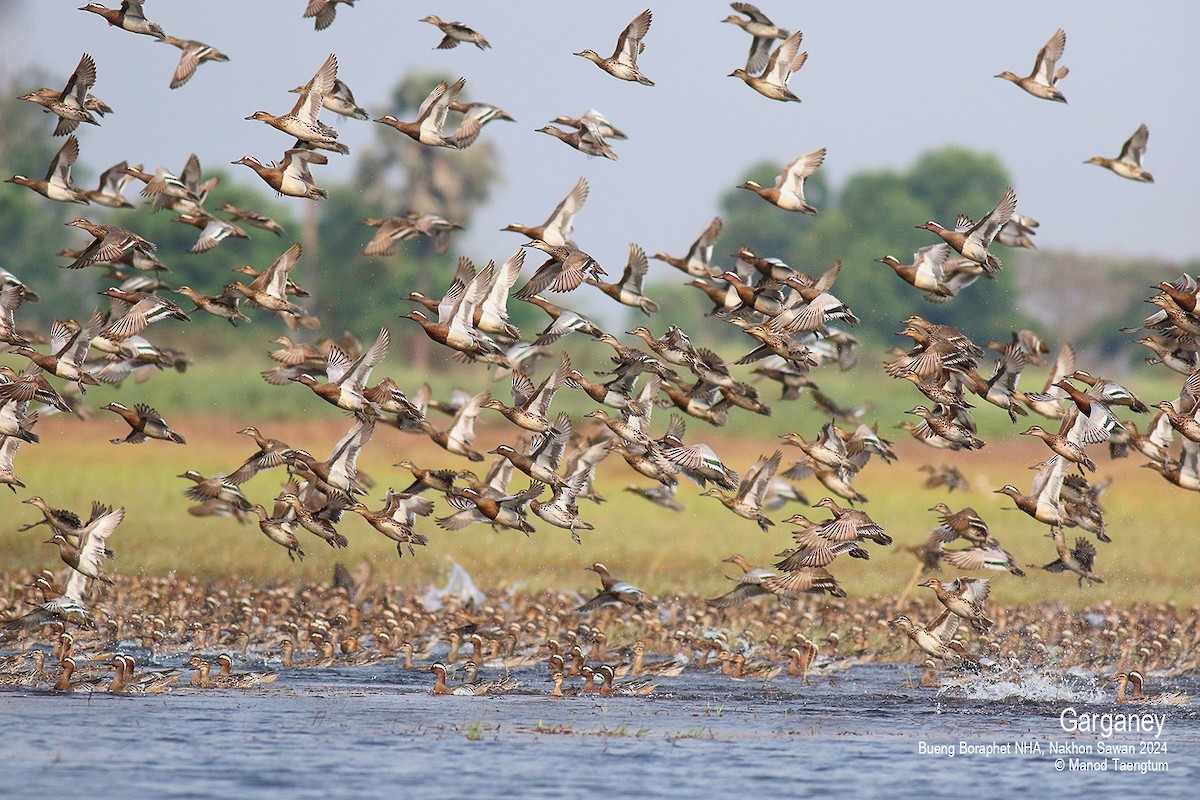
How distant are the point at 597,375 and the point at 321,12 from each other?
5.68 meters

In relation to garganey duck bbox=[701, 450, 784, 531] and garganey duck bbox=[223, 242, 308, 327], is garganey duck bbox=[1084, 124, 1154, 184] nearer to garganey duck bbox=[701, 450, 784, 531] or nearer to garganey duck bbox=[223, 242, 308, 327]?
garganey duck bbox=[701, 450, 784, 531]

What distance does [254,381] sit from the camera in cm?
4994

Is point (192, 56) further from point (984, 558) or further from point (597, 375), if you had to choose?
point (984, 558)

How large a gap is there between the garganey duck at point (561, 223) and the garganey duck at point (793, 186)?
206 centimetres

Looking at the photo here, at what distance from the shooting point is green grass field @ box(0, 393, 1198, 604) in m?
28.1

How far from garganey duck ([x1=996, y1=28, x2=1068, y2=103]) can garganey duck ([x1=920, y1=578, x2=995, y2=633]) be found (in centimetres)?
617

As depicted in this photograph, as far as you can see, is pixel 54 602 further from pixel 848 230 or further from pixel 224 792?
pixel 848 230

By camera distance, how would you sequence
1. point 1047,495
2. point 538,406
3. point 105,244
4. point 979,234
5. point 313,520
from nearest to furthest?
point 538,406
point 1047,495
point 979,234
point 313,520
point 105,244

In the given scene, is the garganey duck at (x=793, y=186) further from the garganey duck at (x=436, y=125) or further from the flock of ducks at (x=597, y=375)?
the garganey duck at (x=436, y=125)

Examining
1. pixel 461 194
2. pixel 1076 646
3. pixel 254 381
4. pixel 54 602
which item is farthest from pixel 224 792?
pixel 461 194

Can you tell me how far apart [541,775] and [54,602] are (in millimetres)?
7117

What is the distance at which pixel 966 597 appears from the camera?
62.2 feet

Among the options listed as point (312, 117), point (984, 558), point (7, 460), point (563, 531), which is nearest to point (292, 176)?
point (312, 117)

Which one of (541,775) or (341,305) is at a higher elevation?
(341,305)
